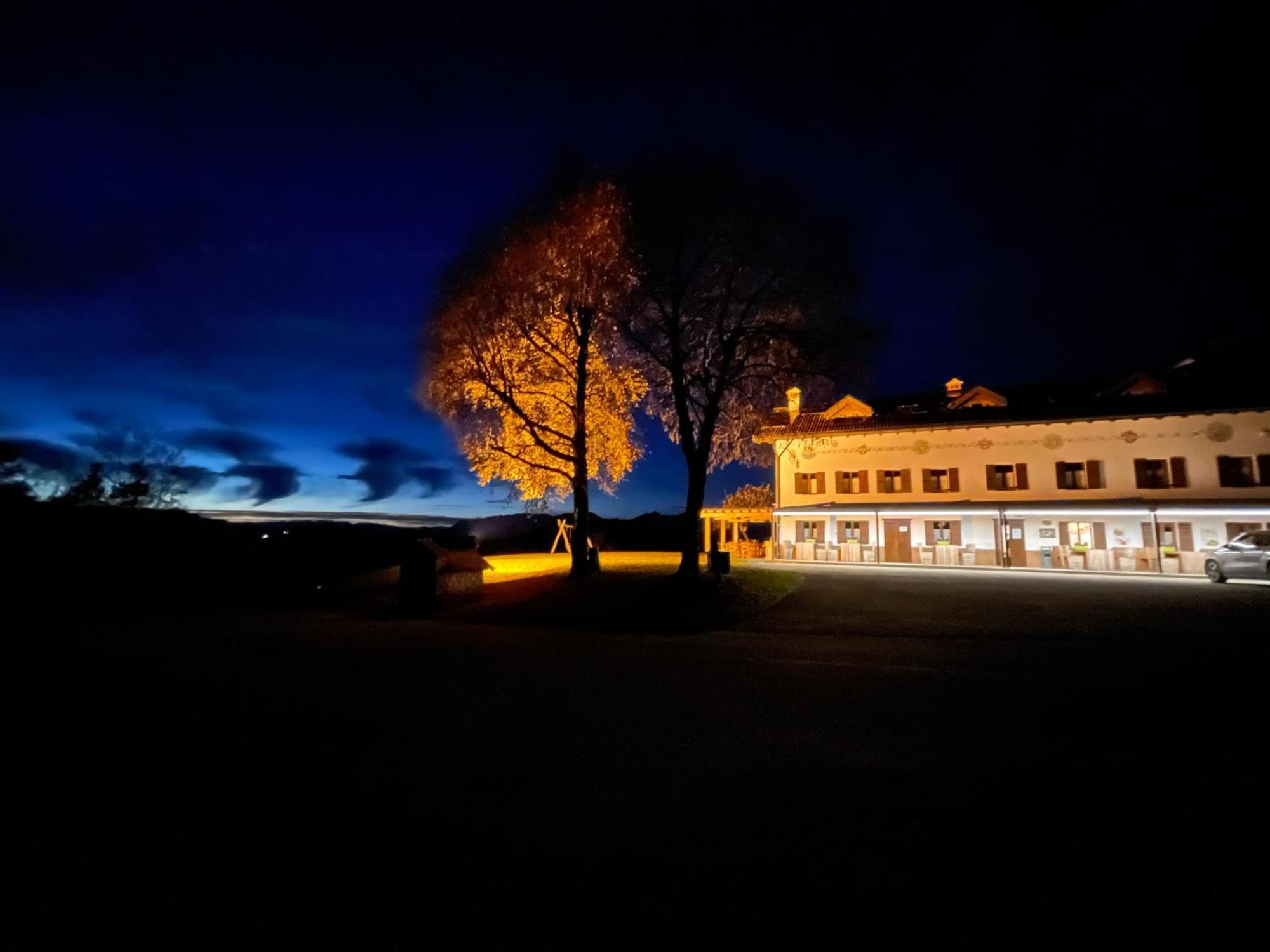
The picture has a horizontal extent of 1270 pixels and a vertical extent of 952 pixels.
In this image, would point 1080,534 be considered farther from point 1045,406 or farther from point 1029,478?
point 1045,406

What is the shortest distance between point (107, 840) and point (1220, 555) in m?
28.0

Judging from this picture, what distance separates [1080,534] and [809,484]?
11.8 m

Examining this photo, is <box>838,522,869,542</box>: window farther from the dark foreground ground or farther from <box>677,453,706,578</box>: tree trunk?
the dark foreground ground

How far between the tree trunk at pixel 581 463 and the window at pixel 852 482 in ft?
55.7

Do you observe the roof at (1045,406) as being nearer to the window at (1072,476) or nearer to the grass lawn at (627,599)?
the window at (1072,476)

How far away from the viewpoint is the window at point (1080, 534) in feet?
89.2

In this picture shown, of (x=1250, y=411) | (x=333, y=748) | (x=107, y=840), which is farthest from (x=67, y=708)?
(x=1250, y=411)

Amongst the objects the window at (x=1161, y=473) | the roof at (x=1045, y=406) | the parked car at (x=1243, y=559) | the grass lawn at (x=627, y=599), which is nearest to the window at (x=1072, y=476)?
the window at (x=1161, y=473)

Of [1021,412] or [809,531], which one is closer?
[1021,412]

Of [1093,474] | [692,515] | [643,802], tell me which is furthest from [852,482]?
[643,802]

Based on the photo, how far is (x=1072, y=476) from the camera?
28594 millimetres

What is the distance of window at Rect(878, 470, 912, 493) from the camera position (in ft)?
103

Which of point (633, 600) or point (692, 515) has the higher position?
point (692, 515)

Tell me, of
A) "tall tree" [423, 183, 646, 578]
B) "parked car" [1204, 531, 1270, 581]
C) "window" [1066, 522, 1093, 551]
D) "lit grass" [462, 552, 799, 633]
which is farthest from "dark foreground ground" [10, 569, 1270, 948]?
"window" [1066, 522, 1093, 551]
